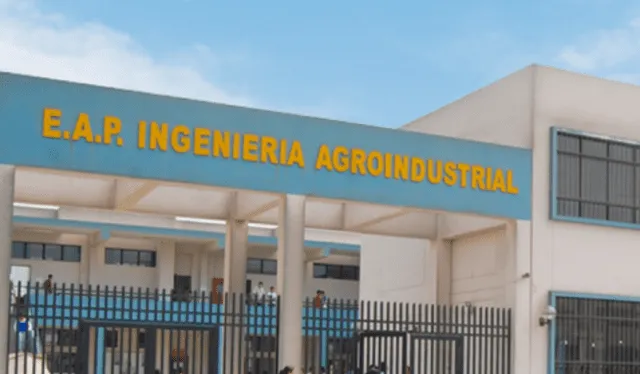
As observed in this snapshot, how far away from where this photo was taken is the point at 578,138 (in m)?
23.5

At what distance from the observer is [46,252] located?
43000 millimetres

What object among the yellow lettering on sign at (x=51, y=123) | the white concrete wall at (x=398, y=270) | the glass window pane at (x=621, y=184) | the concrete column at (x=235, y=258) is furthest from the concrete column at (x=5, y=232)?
the glass window pane at (x=621, y=184)

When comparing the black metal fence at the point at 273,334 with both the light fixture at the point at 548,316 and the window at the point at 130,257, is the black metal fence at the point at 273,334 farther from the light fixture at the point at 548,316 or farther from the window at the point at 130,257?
the window at the point at 130,257

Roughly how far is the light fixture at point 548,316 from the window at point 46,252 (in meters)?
25.1

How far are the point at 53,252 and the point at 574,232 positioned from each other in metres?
25.2

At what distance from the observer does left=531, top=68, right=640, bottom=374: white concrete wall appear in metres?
22.6

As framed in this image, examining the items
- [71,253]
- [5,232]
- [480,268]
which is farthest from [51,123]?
[71,253]

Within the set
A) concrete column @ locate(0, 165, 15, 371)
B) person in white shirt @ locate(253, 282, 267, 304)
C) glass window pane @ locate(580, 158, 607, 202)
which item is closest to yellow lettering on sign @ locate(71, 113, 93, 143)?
concrete column @ locate(0, 165, 15, 371)

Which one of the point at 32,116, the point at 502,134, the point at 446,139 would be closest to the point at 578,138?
the point at 502,134

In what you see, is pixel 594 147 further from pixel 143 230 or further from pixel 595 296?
pixel 143 230

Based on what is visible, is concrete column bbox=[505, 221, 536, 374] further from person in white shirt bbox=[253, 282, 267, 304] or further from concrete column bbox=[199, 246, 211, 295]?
concrete column bbox=[199, 246, 211, 295]

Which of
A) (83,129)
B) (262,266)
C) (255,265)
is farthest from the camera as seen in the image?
(262,266)

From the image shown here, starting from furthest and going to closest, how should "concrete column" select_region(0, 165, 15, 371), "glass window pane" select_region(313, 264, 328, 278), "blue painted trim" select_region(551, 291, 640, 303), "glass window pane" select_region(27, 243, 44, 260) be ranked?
"glass window pane" select_region(313, 264, 328, 278)
"glass window pane" select_region(27, 243, 44, 260)
"blue painted trim" select_region(551, 291, 640, 303)
"concrete column" select_region(0, 165, 15, 371)

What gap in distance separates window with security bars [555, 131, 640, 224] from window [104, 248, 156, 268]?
24.5m
